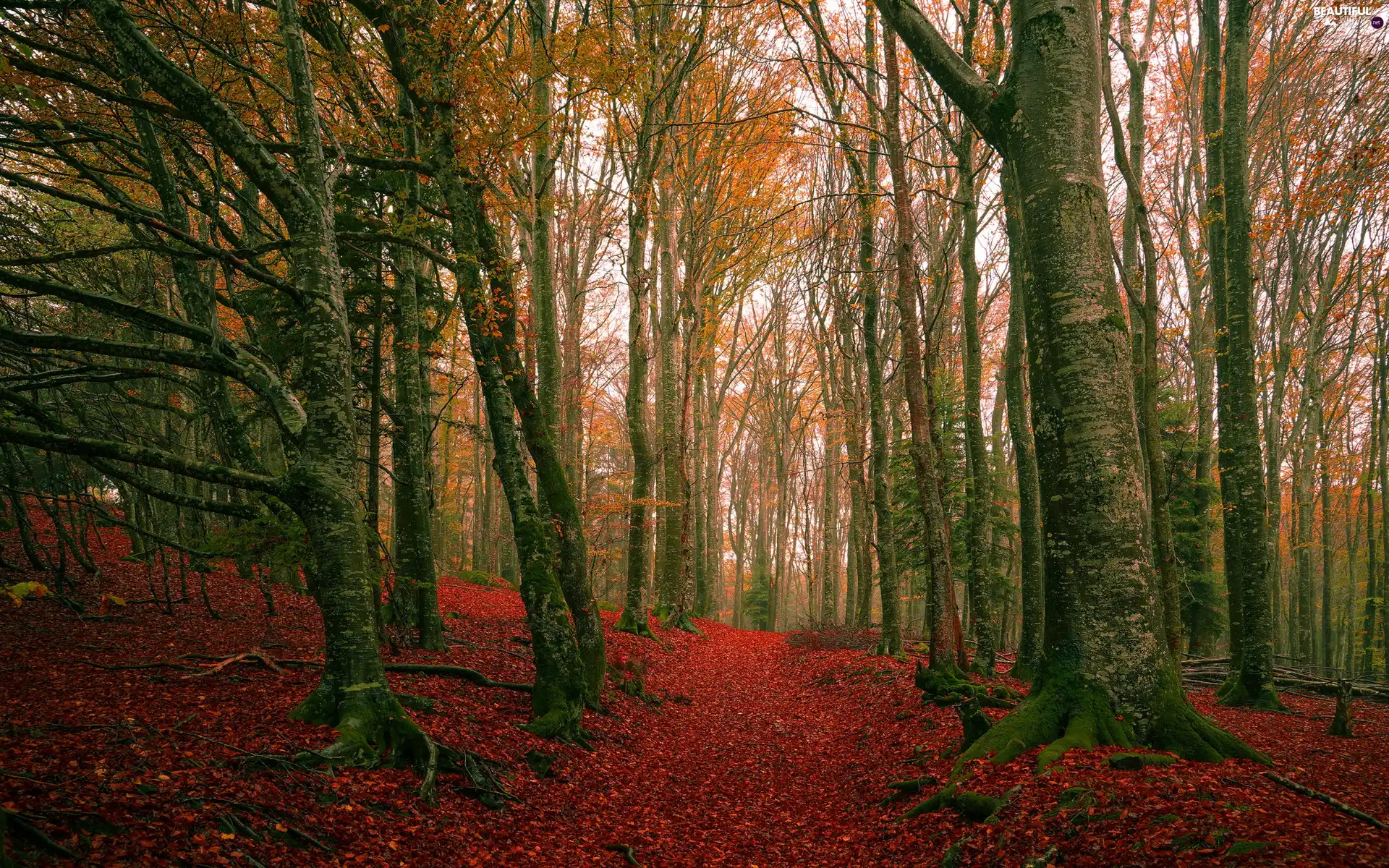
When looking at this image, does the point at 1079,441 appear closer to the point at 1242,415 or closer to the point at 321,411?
the point at 321,411

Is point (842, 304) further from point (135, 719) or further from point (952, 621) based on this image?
point (135, 719)

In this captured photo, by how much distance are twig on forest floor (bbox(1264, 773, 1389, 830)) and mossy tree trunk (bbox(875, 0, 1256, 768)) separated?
0.53 m

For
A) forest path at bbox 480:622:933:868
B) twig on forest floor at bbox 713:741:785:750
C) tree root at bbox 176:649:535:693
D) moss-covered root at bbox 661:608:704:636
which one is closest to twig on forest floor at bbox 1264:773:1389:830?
forest path at bbox 480:622:933:868

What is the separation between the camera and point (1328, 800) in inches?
134

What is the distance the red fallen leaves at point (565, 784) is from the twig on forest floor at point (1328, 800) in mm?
67

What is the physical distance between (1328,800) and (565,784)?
17.0 ft

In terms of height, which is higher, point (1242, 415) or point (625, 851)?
point (1242, 415)

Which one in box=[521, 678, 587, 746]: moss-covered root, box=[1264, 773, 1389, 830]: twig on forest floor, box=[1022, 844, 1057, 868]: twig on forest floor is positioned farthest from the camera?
box=[521, 678, 587, 746]: moss-covered root

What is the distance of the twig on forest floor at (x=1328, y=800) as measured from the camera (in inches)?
125

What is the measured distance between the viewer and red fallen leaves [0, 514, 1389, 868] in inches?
126

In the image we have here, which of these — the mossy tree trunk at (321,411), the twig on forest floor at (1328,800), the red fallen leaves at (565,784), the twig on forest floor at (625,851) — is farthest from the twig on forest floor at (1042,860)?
the mossy tree trunk at (321,411)

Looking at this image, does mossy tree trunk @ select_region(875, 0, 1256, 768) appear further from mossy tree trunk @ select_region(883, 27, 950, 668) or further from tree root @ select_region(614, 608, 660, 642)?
tree root @ select_region(614, 608, 660, 642)

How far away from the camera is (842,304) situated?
50.5 feet

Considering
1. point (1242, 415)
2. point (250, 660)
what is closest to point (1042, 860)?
point (250, 660)
